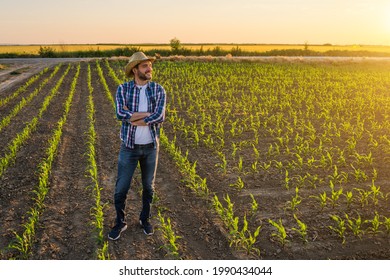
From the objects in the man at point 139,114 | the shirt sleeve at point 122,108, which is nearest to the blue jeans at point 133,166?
the man at point 139,114

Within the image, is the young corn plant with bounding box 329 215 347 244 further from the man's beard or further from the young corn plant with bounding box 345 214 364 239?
the man's beard

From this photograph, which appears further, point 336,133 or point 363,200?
point 336,133

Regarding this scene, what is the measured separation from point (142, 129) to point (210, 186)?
9.12 ft

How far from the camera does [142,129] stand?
4.50 meters

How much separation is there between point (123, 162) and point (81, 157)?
4101 mm

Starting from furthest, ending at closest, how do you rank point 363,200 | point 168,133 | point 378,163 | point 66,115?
point 66,115 < point 168,133 < point 378,163 < point 363,200

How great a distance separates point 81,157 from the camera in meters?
8.41

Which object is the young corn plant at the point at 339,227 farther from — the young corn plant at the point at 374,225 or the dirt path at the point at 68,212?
the dirt path at the point at 68,212

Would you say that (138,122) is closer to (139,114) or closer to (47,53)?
(139,114)

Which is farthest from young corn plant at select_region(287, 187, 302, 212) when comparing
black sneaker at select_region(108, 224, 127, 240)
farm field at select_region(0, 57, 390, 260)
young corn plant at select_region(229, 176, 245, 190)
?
black sneaker at select_region(108, 224, 127, 240)

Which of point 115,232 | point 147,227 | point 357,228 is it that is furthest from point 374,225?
point 115,232

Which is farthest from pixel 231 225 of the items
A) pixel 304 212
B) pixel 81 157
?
pixel 81 157

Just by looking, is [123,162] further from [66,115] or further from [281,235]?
[66,115]

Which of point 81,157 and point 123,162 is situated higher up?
point 123,162
